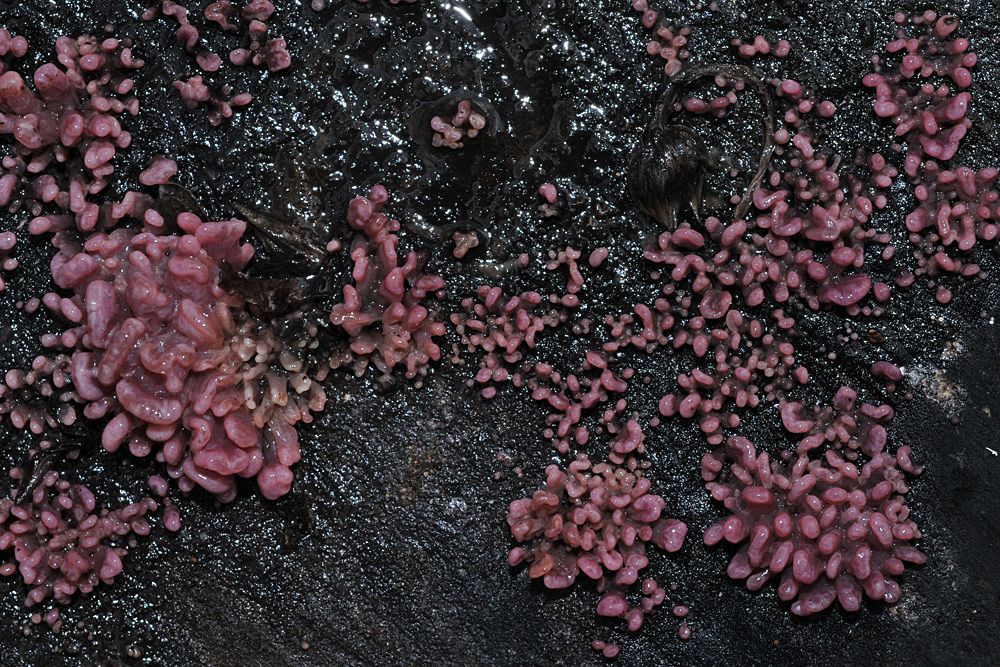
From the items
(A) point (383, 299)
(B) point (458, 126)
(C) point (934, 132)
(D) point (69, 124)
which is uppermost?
(C) point (934, 132)

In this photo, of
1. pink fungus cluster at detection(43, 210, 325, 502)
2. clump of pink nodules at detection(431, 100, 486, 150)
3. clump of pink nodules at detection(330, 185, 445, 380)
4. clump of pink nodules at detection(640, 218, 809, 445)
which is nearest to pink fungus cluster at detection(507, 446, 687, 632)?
clump of pink nodules at detection(640, 218, 809, 445)

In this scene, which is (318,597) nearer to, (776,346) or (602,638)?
(602,638)

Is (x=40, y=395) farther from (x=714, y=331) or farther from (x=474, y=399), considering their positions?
(x=714, y=331)

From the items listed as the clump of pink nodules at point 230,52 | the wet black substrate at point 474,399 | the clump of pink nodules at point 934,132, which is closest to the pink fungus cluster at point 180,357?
the wet black substrate at point 474,399

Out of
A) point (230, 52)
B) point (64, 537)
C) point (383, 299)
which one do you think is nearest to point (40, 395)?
point (64, 537)

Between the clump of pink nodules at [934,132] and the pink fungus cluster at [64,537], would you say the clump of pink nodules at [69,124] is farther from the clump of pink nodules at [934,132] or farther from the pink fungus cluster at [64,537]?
the clump of pink nodules at [934,132]

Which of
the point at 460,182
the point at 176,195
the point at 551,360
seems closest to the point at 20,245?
the point at 176,195
